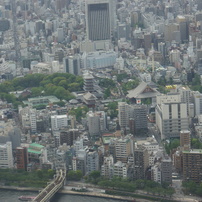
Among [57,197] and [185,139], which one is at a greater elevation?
[185,139]

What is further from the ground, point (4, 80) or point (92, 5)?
point (92, 5)

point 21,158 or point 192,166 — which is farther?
point 21,158

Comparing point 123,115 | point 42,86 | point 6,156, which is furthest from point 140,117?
point 42,86

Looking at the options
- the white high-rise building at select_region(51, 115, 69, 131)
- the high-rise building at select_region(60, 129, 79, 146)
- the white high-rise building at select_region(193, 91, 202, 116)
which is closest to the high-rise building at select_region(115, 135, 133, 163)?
the high-rise building at select_region(60, 129, 79, 146)

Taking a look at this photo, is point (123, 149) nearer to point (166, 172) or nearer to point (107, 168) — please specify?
point (107, 168)

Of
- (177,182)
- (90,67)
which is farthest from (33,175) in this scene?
(90,67)

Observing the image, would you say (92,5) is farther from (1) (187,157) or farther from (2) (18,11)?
(1) (187,157)

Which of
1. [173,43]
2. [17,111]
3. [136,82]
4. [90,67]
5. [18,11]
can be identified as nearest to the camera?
[17,111]
